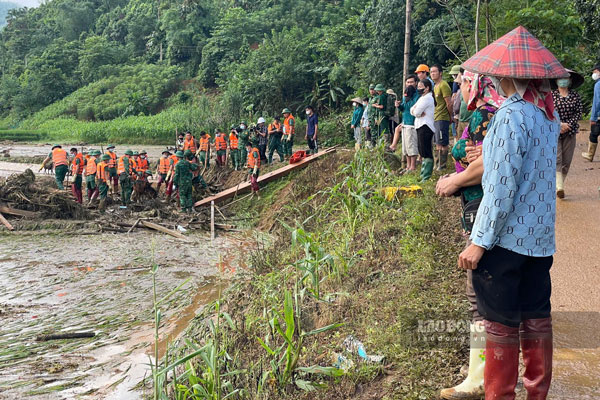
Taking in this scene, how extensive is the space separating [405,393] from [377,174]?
5237mm

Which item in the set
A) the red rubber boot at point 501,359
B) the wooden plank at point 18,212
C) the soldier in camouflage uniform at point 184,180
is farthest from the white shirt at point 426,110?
the wooden plank at point 18,212

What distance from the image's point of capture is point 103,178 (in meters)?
15.8

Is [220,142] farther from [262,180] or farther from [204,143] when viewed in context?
[262,180]

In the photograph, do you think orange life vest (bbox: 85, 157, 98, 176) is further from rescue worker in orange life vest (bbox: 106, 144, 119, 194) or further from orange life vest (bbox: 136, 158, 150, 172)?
orange life vest (bbox: 136, 158, 150, 172)

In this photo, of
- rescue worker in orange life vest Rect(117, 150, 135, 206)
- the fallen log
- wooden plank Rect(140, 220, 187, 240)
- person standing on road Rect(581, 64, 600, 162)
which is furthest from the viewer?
rescue worker in orange life vest Rect(117, 150, 135, 206)

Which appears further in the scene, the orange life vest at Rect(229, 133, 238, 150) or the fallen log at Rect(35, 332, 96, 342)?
the orange life vest at Rect(229, 133, 238, 150)

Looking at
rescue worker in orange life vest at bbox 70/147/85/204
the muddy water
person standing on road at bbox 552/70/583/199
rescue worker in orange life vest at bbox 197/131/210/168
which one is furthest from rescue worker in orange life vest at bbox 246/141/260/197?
person standing on road at bbox 552/70/583/199

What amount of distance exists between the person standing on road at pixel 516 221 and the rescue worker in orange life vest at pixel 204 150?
52.5ft

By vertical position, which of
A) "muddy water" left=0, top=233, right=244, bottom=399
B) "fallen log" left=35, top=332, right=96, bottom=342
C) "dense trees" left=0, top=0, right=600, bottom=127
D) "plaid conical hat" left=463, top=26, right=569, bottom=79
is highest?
"dense trees" left=0, top=0, right=600, bottom=127

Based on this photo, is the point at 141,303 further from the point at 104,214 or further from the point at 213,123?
the point at 213,123

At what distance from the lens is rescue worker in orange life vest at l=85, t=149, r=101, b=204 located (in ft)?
52.3

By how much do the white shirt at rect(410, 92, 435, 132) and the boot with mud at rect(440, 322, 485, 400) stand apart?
5430mm

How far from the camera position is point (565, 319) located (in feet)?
14.2

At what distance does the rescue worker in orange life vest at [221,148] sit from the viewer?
18125mm
